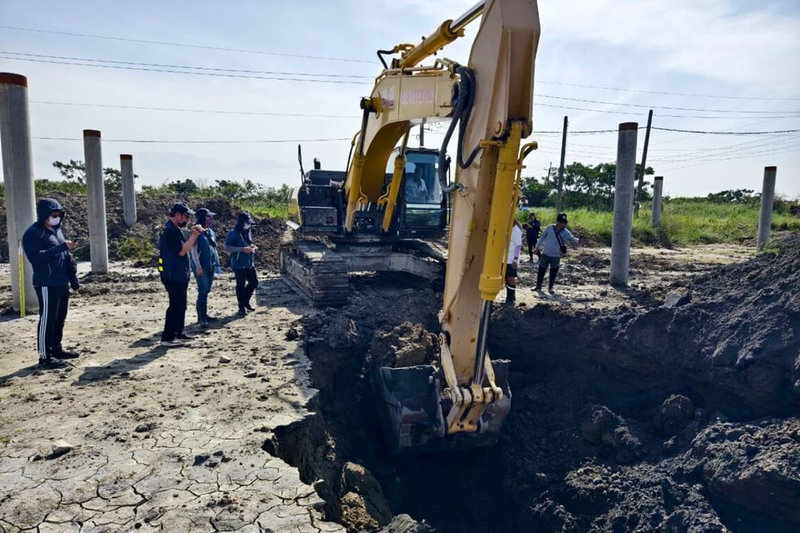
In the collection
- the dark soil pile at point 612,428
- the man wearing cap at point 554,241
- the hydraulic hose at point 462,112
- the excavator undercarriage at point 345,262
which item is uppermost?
the hydraulic hose at point 462,112

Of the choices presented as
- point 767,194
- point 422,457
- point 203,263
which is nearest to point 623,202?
point 422,457

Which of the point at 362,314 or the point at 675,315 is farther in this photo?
the point at 362,314

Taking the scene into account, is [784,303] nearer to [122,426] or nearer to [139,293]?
[122,426]

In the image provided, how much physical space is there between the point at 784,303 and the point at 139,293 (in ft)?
30.8

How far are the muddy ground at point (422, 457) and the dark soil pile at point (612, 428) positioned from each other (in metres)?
0.02

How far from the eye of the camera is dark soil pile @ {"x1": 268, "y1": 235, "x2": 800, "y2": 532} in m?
3.81

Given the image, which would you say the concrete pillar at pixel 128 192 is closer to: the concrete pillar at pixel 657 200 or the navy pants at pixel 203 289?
the navy pants at pixel 203 289

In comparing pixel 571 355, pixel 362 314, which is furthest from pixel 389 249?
pixel 571 355

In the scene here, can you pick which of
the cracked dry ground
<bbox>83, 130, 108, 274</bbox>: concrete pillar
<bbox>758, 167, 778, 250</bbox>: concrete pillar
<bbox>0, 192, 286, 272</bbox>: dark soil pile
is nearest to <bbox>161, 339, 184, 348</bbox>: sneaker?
the cracked dry ground

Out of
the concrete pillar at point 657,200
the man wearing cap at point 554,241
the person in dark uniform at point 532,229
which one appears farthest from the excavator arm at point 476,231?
the concrete pillar at point 657,200

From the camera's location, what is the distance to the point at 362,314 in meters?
6.94

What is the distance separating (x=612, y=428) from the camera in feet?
15.9

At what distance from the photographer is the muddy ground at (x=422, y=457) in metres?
3.48

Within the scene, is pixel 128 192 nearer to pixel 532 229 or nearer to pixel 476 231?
pixel 532 229
